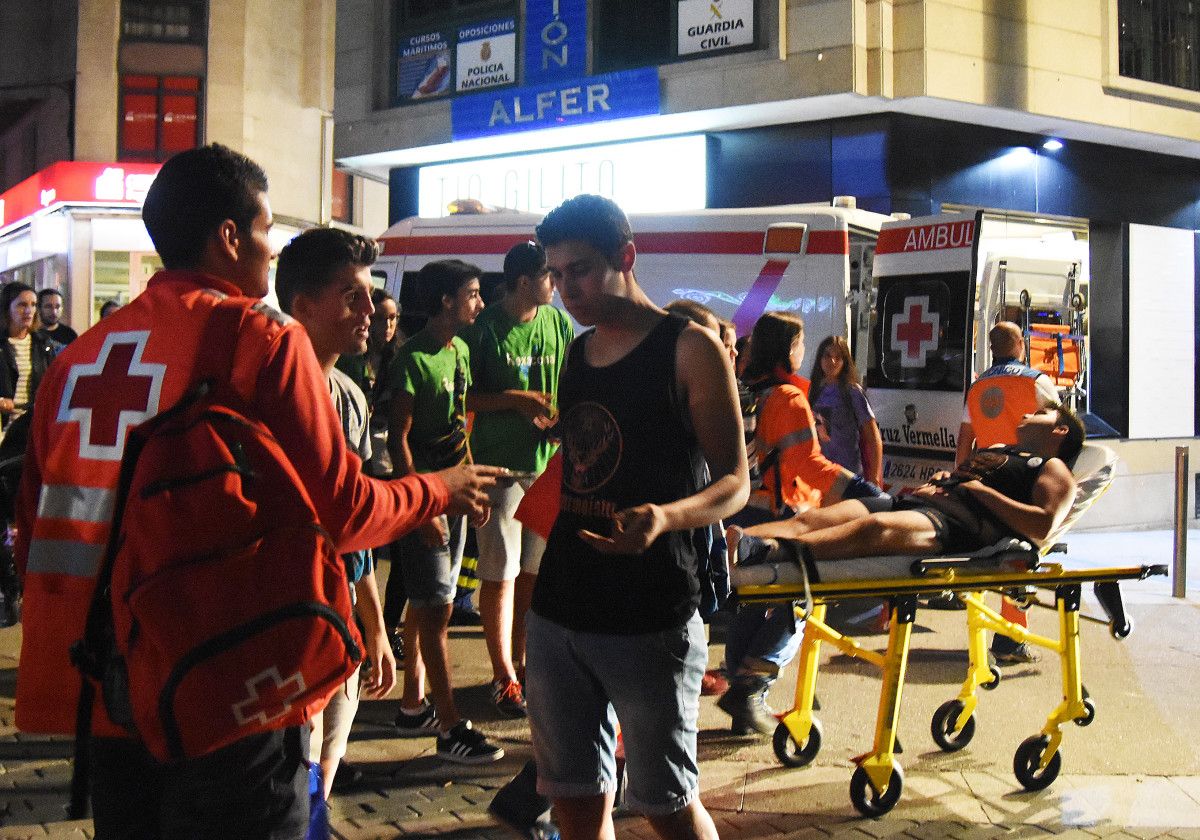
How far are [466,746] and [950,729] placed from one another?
2006 mm

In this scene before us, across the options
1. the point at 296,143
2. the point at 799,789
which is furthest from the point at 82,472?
the point at 296,143

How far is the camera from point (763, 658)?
5375 millimetres

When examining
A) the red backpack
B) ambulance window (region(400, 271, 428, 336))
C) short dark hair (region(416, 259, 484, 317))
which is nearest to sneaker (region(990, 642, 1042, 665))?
short dark hair (region(416, 259, 484, 317))

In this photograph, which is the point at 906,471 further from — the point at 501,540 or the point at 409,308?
the point at 501,540

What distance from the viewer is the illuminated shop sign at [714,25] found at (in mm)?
13883

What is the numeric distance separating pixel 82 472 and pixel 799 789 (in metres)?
3.44

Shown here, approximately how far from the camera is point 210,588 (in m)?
2.02

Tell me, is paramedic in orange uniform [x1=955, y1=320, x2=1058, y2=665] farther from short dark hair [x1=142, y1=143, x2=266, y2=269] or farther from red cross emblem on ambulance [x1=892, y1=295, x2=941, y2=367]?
short dark hair [x1=142, y1=143, x2=266, y2=269]

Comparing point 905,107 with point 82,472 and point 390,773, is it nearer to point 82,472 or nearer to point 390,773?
point 390,773

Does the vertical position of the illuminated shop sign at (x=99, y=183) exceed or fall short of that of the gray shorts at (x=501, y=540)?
it exceeds it

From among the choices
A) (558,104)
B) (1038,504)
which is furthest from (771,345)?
(558,104)

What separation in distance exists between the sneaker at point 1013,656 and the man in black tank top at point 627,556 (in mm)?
4609

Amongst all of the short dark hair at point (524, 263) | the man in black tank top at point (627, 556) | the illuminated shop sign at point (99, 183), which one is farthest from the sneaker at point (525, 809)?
the illuminated shop sign at point (99, 183)

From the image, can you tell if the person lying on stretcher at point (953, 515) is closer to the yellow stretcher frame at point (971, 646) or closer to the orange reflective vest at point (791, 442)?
the orange reflective vest at point (791, 442)
